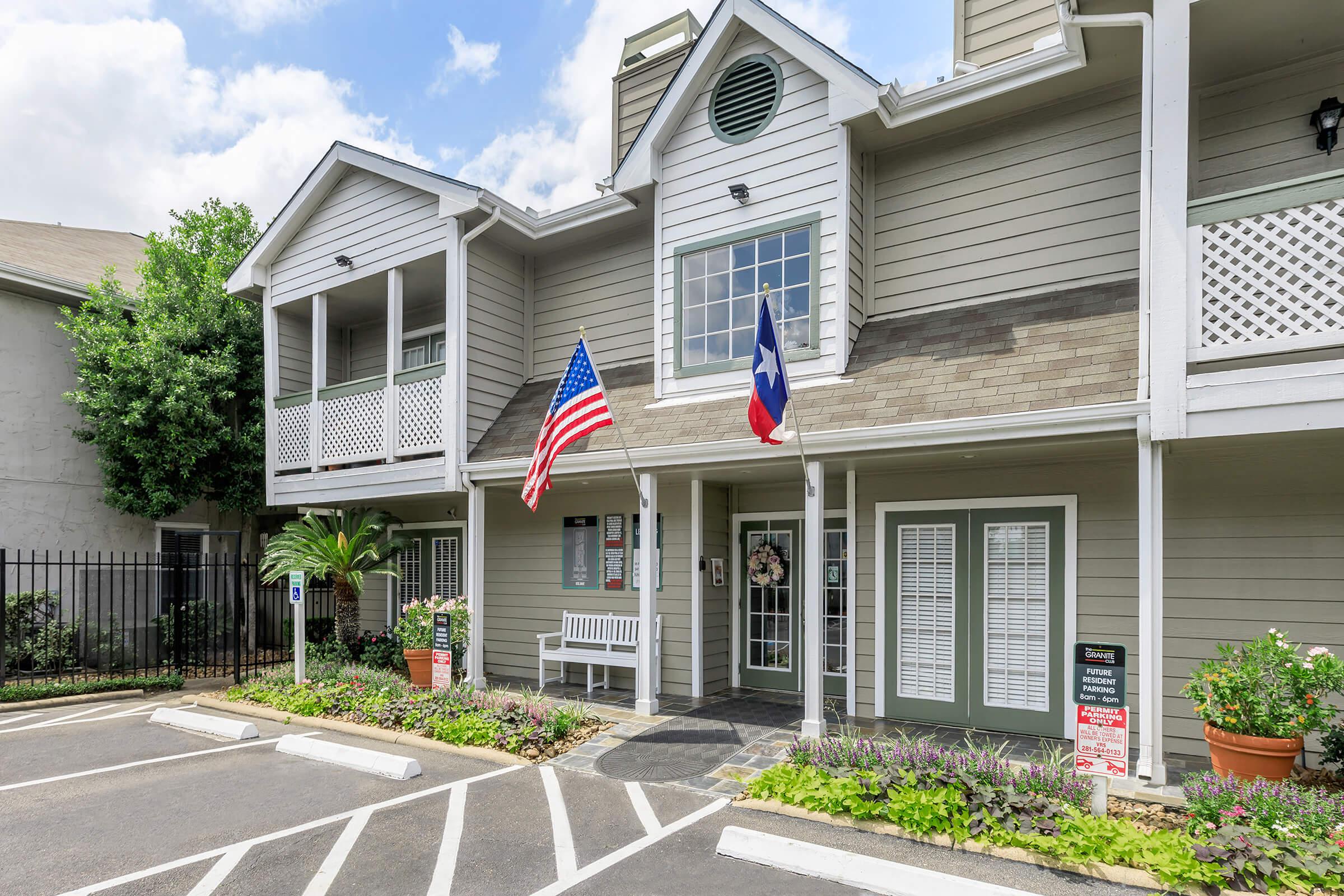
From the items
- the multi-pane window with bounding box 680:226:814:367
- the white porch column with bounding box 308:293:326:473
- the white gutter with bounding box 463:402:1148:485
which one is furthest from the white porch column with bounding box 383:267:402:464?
the multi-pane window with bounding box 680:226:814:367

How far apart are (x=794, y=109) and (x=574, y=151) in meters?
15.1

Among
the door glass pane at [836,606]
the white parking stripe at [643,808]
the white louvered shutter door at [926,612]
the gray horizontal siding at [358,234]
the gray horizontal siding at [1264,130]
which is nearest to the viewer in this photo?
the white parking stripe at [643,808]

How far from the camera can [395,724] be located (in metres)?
7.70

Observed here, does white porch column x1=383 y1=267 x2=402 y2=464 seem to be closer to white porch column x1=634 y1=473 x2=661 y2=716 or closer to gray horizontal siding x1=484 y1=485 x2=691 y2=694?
gray horizontal siding x1=484 y1=485 x2=691 y2=694

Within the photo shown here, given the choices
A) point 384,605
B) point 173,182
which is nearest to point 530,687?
point 384,605

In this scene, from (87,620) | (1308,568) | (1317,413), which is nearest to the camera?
(1317,413)

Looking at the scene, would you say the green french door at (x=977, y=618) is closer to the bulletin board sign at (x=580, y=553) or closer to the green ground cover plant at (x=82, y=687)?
the bulletin board sign at (x=580, y=553)

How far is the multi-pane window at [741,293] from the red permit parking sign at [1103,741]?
4.39m

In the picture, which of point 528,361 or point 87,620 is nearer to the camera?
point 528,361

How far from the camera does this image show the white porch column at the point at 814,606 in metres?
6.78

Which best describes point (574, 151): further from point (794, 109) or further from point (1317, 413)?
point (1317, 413)

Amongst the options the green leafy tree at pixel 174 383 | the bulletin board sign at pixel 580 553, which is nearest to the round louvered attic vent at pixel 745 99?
the bulletin board sign at pixel 580 553

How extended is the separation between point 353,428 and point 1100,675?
9396 mm

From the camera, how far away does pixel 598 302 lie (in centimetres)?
1045
